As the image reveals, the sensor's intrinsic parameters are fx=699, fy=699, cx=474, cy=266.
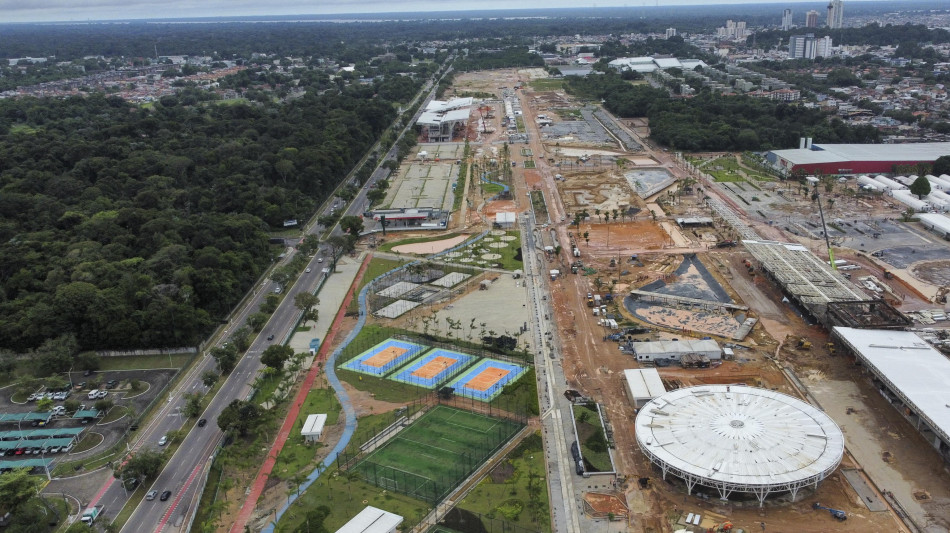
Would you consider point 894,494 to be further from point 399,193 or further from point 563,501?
point 399,193

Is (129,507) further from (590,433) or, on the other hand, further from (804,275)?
(804,275)

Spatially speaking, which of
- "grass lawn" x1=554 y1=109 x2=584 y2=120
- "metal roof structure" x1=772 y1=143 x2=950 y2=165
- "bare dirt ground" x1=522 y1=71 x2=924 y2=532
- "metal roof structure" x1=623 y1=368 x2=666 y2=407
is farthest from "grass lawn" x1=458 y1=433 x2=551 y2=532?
"grass lawn" x1=554 y1=109 x2=584 y2=120

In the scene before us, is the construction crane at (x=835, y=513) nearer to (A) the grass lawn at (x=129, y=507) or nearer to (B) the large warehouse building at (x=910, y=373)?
(B) the large warehouse building at (x=910, y=373)

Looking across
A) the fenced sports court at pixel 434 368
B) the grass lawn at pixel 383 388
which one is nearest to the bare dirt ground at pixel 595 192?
the fenced sports court at pixel 434 368

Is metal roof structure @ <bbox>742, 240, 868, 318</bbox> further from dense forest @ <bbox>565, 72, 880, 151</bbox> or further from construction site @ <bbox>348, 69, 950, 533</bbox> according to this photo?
dense forest @ <bbox>565, 72, 880, 151</bbox>

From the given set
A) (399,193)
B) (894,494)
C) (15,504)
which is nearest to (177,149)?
(399,193)
